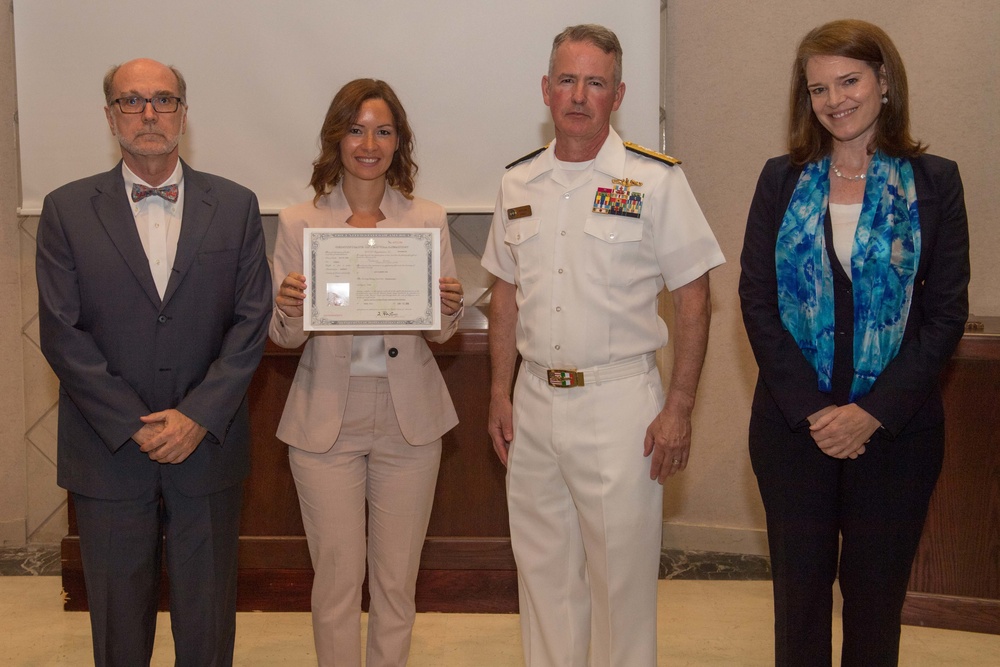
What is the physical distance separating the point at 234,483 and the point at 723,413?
8.33 feet

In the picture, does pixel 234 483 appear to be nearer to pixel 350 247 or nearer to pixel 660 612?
pixel 350 247

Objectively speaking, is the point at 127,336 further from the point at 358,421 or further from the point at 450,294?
the point at 450,294

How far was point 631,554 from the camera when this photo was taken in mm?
2426

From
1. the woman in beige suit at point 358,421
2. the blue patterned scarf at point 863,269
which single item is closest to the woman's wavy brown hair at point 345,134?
the woman in beige suit at point 358,421

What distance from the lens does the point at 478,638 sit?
3559mm

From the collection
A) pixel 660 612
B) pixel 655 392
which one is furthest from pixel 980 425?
pixel 655 392

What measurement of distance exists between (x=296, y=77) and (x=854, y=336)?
2.84 metres

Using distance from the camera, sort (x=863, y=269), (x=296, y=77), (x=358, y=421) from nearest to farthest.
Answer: (x=863, y=269) < (x=358, y=421) < (x=296, y=77)

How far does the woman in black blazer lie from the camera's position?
7.11ft

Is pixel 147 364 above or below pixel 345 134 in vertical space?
below

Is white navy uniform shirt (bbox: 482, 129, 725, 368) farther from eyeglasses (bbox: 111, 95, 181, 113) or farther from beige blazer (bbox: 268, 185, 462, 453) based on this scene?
eyeglasses (bbox: 111, 95, 181, 113)

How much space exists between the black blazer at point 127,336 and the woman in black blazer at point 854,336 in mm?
1401

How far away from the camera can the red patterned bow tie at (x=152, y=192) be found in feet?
7.95

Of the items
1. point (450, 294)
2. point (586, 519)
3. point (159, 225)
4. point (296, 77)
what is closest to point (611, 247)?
point (450, 294)
